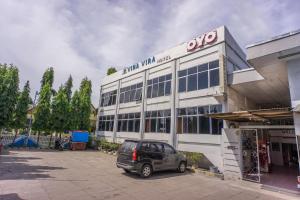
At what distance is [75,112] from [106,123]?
468 cm

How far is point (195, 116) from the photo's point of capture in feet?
50.5

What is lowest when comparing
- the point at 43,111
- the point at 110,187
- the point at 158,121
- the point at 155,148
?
the point at 110,187

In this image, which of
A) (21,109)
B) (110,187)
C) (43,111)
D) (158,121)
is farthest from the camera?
(43,111)

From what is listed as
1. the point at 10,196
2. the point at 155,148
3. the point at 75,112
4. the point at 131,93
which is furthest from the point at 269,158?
the point at 75,112

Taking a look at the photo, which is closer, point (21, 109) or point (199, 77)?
point (199, 77)

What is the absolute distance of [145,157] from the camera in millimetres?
10164

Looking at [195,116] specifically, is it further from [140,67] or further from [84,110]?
[84,110]

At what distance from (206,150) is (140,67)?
12470 millimetres

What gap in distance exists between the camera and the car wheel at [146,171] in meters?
10.0

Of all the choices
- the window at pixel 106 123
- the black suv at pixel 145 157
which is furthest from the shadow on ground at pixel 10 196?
the window at pixel 106 123

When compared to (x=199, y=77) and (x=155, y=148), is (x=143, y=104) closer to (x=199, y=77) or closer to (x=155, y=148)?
(x=199, y=77)

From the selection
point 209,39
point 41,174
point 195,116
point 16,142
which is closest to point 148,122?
point 195,116

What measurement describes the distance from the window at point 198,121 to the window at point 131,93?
670 cm

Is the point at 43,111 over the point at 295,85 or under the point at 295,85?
over
